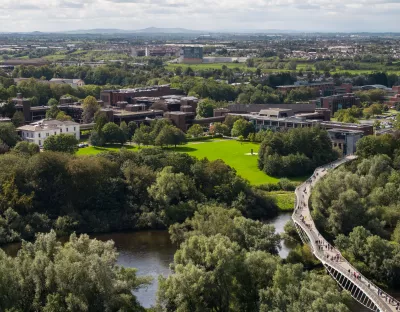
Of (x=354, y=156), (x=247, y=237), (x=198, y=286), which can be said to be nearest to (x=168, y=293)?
(x=198, y=286)

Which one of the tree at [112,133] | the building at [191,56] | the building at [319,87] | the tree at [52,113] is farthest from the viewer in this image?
the building at [191,56]

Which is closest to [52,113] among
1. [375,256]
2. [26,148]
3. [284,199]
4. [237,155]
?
[26,148]

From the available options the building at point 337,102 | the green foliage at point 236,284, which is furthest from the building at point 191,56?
the green foliage at point 236,284

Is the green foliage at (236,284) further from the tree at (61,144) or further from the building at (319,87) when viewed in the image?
the building at (319,87)

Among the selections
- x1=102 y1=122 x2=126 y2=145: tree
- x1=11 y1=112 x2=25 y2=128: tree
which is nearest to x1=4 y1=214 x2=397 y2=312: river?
x1=102 y1=122 x2=126 y2=145: tree

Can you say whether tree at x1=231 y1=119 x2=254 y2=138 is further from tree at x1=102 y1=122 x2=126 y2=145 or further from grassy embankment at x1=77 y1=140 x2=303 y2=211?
tree at x1=102 y1=122 x2=126 y2=145
